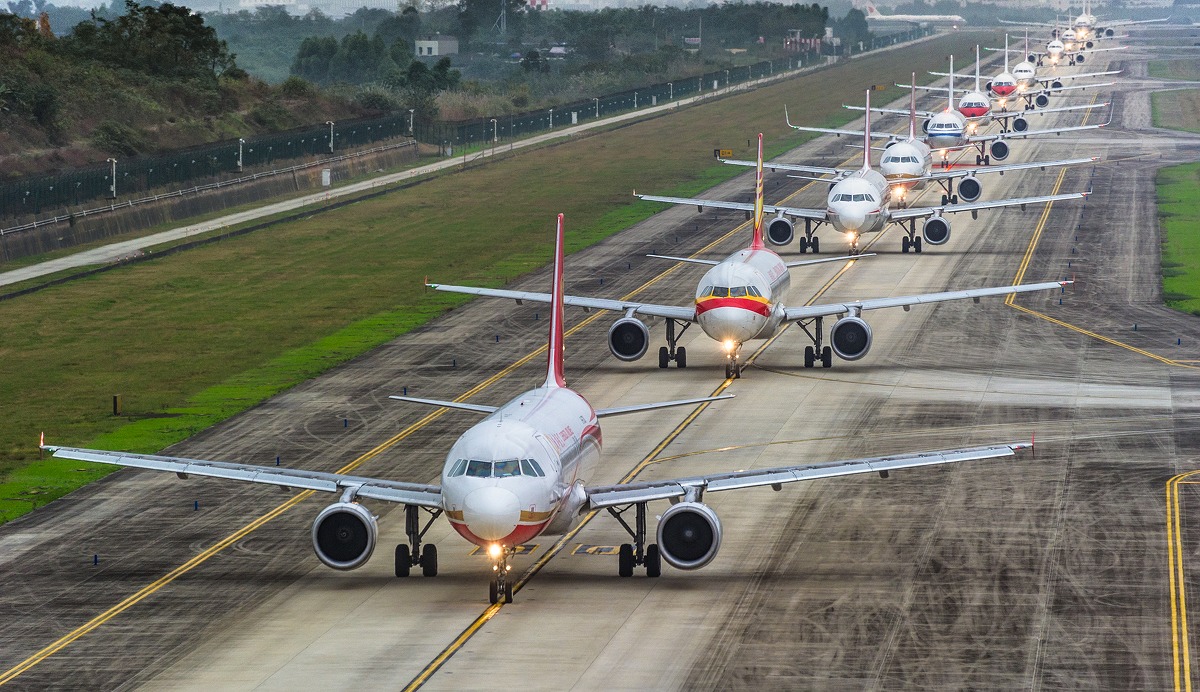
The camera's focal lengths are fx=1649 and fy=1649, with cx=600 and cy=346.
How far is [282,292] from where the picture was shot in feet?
288

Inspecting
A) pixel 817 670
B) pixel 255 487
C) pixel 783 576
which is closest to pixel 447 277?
pixel 255 487

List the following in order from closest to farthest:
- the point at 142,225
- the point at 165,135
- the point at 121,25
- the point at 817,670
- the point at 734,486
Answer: the point at 817,670
the point at 734,486
the point at 142,225
the point at 165,135
the point at 121,25

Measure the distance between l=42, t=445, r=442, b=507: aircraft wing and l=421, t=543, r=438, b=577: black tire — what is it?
1765 mm

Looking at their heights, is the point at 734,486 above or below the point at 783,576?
above

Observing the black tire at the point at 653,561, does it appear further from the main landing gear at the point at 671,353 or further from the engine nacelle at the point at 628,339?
the engine nacelle at the point at 628,339

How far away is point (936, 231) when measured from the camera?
9988cm

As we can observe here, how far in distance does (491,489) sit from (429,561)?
5.43 m

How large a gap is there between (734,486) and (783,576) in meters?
3.12

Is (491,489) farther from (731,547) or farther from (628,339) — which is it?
(628,339)

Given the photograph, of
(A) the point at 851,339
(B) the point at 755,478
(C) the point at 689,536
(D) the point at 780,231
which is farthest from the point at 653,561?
(D) the point at 780,231

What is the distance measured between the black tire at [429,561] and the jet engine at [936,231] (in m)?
64.5

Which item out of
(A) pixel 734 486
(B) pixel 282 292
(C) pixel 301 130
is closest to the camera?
(A) pixel 734 486

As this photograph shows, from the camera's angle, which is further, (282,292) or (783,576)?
(282,292)

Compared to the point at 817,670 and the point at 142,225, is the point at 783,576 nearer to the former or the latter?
the point at 817,670
